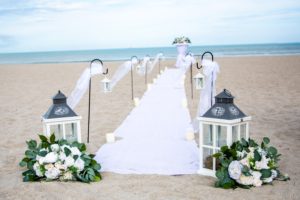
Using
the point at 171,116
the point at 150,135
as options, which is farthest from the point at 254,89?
the point at 150,135

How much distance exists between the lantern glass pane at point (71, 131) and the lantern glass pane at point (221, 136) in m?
2.12

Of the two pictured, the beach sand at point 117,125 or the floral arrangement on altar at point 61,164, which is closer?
the beach sand at point 117,125

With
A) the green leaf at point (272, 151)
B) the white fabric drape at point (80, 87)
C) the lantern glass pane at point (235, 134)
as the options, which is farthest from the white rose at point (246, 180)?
the white fabric drape at point (80, 87)

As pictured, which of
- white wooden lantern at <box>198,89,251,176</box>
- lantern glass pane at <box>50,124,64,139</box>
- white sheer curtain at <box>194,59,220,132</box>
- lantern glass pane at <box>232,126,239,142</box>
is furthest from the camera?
white sheer curtain at <box>194,59,220,132</box>

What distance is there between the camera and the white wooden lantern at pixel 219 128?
4.48 metres

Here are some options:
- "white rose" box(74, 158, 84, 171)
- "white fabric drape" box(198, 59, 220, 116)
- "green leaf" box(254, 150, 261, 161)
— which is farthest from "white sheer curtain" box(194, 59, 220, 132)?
"white rose" box(74, 158, 84, 171)

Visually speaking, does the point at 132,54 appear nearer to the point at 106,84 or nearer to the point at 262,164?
the point at 106,84

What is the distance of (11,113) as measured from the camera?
1006 centimetres

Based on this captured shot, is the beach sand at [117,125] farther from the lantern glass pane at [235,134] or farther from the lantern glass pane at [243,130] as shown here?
the lantern glass pane at [243,130]

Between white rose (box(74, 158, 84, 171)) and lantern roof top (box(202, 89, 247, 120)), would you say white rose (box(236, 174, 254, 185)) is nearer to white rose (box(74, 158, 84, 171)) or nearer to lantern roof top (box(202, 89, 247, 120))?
lantern roof top (box(202, 89, 247, 120))

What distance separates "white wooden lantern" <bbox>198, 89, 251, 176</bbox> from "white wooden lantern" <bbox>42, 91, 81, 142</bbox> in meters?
1.85

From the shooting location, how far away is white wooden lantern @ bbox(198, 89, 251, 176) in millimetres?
4477

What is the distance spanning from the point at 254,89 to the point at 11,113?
348 inches

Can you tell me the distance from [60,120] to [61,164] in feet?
2.41
